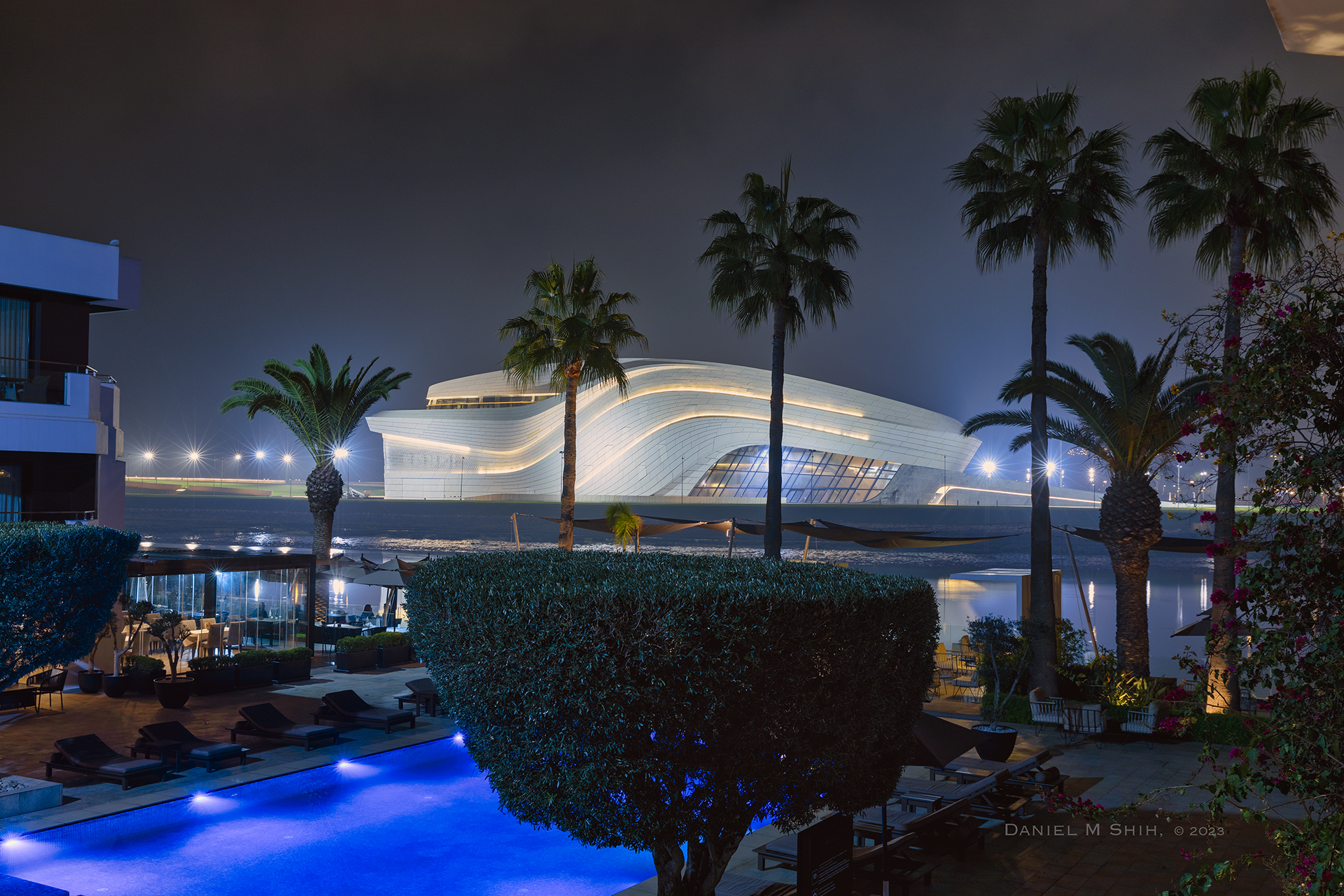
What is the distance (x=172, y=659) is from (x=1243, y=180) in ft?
75.4

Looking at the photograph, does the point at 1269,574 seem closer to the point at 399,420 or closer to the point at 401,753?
the point at 401,753

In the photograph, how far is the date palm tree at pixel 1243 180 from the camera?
17938mm

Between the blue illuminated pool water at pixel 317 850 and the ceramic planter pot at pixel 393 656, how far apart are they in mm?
9928

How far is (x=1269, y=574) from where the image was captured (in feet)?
12.6

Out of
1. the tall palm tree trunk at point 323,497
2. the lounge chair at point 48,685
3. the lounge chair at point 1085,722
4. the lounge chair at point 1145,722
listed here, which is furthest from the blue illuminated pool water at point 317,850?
the tall palm tree trunk at point 323,497

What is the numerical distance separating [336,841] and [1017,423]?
16519 mm

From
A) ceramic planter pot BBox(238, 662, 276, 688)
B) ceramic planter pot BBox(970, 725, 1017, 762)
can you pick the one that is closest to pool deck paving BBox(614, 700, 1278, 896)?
ceramic planter pot BBox(970, 725, 1017, 762)

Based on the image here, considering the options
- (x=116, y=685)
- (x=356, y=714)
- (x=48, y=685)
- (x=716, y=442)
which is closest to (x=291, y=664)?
(x=116, y=685)

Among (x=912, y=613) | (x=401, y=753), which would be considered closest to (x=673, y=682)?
(x=912, y=613)

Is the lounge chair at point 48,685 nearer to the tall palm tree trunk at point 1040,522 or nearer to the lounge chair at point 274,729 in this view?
the lounge chair at point 274,729

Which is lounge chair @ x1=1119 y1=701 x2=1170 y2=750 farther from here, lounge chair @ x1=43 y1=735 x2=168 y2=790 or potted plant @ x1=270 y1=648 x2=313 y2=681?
potted plant @ x1=270 y1=648 x2=313 y2=681

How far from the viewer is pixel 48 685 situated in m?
17.5

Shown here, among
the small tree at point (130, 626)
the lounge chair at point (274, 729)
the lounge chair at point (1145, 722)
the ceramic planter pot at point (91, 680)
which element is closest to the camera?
the lounge chair at point (274, 729)

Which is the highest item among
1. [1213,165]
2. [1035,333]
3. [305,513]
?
[1213,165]
